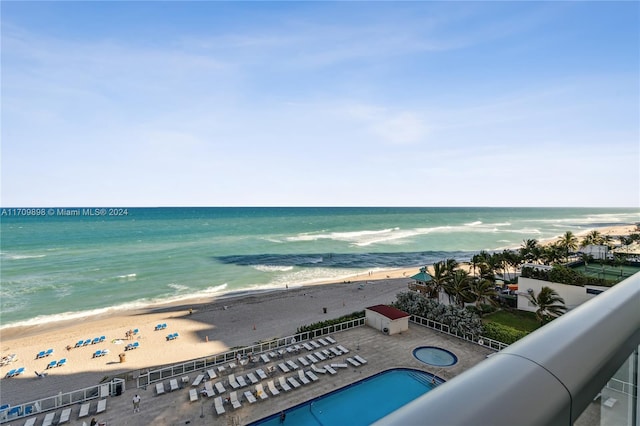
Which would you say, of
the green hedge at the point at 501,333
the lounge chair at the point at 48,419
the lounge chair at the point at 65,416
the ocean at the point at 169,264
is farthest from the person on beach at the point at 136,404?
the ocean at the point at 169,264

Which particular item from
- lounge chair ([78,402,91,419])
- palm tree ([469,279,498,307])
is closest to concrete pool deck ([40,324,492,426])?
lounge chair ([78,402,91,419])

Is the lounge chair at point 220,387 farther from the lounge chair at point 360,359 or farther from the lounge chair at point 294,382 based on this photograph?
the lounge chair at point 360,359

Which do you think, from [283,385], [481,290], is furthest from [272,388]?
[481,290]

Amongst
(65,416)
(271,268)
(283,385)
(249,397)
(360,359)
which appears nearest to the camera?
(65,416)

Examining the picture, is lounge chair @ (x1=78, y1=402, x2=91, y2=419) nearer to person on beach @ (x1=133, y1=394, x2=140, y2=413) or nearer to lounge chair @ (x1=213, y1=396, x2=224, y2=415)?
person on beach @ (x1=133, y1=394, x2=140, y2=413)

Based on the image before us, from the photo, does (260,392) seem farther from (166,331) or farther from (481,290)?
(481,290)
